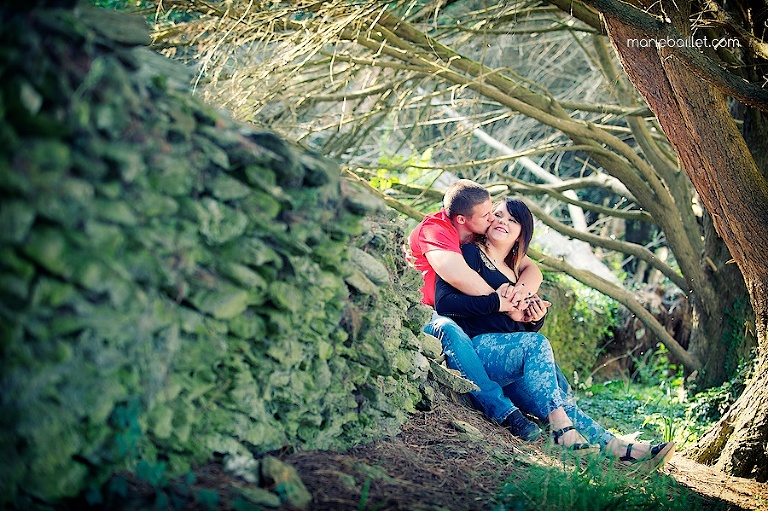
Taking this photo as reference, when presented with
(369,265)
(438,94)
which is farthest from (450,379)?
(438,94)

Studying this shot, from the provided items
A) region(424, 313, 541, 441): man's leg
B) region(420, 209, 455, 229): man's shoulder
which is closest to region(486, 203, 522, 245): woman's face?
region(420, 209, 455, 229): man's shoulder

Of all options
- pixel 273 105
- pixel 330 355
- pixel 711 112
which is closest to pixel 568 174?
pixel 273 105

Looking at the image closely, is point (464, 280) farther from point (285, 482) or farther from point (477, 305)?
point (285, 482)

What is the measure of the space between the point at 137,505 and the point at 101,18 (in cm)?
141

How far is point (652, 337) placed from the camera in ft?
25.5

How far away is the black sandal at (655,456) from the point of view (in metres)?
3.79

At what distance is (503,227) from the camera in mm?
4449

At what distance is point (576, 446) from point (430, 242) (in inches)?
53.9

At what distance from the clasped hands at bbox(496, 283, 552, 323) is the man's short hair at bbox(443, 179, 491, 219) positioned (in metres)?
0.50

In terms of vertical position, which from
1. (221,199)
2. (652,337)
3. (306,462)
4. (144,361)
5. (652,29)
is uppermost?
(652,29)

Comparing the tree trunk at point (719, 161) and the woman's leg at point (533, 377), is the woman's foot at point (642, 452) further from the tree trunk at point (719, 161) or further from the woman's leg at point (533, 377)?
the tree trunk at point (719, 161)

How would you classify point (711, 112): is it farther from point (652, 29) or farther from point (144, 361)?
point (144, 361)

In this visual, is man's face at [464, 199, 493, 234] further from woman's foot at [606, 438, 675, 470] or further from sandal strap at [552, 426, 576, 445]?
woman's foot at [606, 438, 675, 470]

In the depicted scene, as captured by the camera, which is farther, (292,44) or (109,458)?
(292,44)
